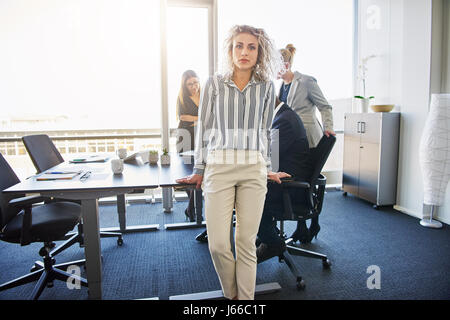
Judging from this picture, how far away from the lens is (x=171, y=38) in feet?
13.6

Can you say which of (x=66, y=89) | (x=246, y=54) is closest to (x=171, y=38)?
(x=66, y=89)

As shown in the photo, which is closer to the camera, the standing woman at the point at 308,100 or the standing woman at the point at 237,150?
the standing woman at the point at 237,150

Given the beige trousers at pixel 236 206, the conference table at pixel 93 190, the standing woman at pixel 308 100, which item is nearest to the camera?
the beige trousers at pixel 236 206

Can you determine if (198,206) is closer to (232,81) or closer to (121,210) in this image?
(121,210)

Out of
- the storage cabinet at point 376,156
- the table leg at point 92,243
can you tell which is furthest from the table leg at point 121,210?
the storage cabinet at point 376,156

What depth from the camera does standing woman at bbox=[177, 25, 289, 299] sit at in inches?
64.6

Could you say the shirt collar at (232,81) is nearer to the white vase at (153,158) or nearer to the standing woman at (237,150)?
the standing woman at (237,150)

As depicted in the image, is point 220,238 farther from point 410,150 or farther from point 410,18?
point 410,18

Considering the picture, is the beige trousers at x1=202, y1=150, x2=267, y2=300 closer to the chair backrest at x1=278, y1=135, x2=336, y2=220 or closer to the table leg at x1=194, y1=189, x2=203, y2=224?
the chair backrest at x1=278, y1=135, x2=336, y2=220

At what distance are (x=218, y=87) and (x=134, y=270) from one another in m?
1.74

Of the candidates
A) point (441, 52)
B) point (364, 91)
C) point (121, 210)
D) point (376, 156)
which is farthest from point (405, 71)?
point (121, 210)

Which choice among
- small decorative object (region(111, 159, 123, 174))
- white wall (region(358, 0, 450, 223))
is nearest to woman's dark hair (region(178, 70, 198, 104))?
small decorative object (region(111, 159, 123, 174))

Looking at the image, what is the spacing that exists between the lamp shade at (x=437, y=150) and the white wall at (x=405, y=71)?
1.02ft

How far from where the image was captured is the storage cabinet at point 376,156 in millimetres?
4109
